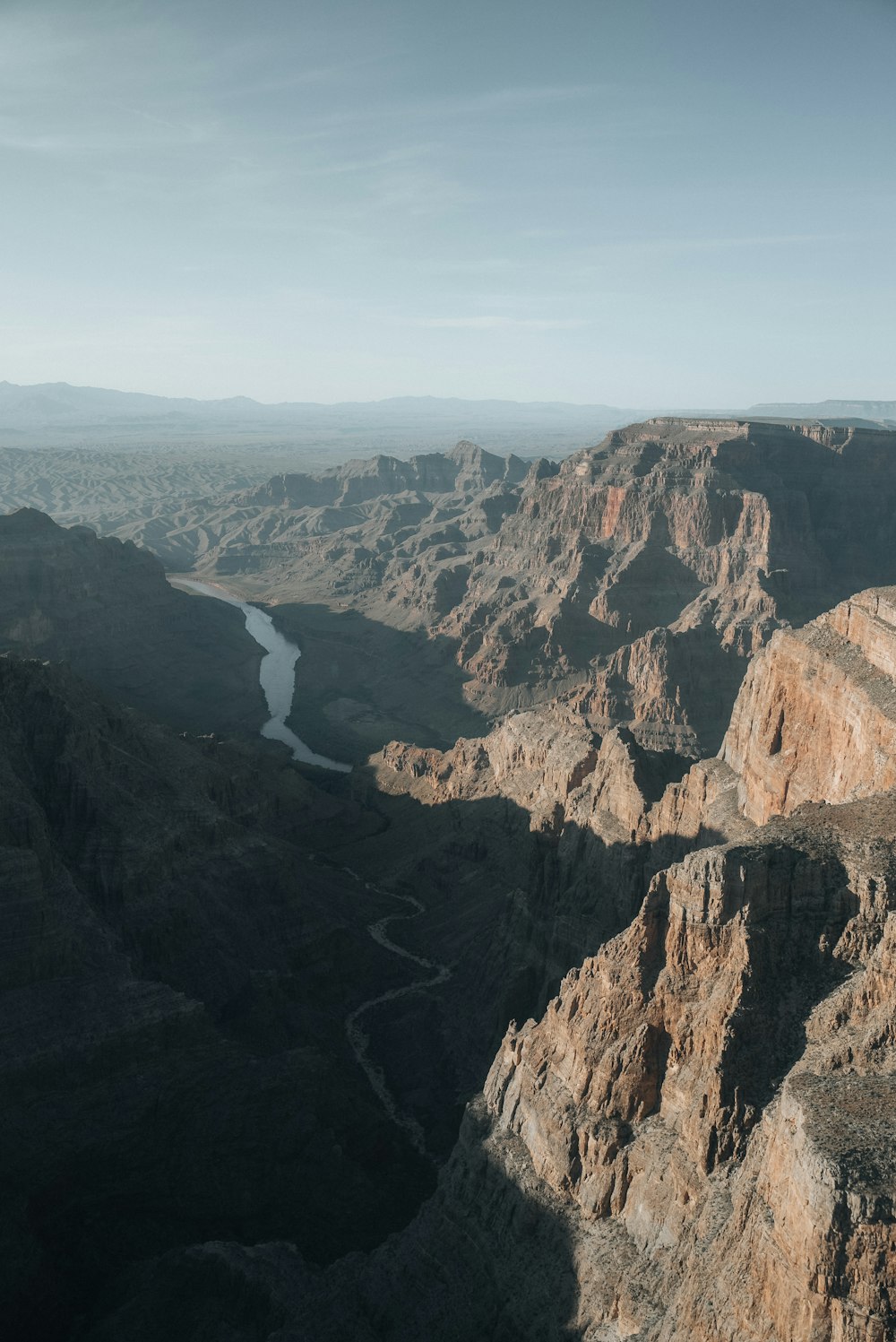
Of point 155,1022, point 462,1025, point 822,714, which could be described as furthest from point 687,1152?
point 462,1025

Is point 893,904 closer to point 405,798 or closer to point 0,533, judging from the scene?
point 405,798

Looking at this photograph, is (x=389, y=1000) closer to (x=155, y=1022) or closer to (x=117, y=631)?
(x=155, y=1022)

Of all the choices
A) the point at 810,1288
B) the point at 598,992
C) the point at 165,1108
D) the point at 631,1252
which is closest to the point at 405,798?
the point at 165,1108

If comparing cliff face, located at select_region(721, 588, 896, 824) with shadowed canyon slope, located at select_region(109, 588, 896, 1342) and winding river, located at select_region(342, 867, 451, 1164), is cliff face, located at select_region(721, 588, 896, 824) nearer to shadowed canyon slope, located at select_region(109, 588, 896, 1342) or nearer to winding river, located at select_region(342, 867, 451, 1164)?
shadowed canyon slope, located at select_region(109, 588, 896, 1342)

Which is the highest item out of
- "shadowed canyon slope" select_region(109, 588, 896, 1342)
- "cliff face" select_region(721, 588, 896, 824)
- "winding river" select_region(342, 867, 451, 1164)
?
"cliff face" select_region(721, 588, 896, 824)

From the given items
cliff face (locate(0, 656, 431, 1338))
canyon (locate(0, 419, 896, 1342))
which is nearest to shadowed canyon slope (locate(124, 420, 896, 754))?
canyon (locate(0, 419, 896, 1342))

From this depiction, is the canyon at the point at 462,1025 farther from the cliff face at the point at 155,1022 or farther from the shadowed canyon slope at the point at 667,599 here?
the shadowed canyon slope at the point at 667,599
